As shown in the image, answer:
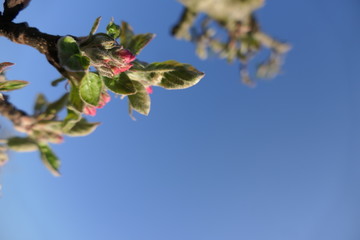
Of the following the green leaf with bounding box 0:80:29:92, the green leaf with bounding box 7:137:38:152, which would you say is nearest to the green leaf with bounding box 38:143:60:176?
the green leaf with bounding box 7:137:38:152

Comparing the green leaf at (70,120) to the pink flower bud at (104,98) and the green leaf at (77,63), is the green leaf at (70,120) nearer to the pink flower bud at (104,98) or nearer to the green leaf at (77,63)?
the pink flower bud at (104,98)

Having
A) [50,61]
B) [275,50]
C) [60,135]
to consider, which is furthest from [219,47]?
[50,61]

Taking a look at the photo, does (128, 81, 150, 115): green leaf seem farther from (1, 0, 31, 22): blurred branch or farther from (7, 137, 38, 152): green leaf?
(7, 137, 38, 152): green leaf

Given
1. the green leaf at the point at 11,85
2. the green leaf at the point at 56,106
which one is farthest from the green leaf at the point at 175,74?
the green leaf at the point at 56,106

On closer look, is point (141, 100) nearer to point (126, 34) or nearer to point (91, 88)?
point (91, 88)

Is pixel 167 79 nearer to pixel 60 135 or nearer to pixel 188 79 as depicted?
pixel 188 79
